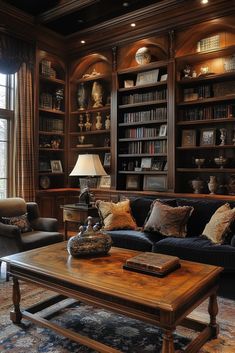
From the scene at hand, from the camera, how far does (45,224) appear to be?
4105 millimetres

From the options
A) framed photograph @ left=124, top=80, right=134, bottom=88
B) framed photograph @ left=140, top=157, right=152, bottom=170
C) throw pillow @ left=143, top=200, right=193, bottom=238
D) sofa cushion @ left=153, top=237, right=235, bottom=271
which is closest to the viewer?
sofa cushion @ left=153, top=237, right=235, bottom=271

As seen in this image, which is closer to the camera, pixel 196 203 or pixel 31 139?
pixel 196 203

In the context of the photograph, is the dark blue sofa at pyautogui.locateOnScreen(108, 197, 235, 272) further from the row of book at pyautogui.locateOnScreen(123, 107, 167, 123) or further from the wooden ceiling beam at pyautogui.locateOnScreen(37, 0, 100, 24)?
the wooden ceiling beam at pyautogui.locateOnScreen(37, 0, 100, 24)

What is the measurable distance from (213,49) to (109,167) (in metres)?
2.44

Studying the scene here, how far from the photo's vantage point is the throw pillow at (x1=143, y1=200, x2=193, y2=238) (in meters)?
3.59

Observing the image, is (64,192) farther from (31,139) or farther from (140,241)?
(140,241)

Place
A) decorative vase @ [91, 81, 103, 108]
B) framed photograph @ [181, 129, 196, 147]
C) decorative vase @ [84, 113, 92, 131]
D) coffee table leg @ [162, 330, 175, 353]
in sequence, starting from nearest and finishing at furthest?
coffee table leg @ [162, 330, 175, 353]
framed photograph @ [181, 129, 196, 147]
decorative vase @ [91, 81, 103, 108]
decorative vase @ [84, 113, 92, 131]

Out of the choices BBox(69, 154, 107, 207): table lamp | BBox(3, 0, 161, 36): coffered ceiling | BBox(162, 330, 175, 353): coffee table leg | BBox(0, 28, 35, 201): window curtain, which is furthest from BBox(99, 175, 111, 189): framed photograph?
BBox(162, 330, 175, 353): coffee table leg

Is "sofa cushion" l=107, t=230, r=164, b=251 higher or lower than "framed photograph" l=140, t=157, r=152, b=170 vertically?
lower

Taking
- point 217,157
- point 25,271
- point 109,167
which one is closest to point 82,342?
point 25,271

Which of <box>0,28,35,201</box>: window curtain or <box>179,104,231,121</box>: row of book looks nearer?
<box>179,104,231,121</box>: row of book

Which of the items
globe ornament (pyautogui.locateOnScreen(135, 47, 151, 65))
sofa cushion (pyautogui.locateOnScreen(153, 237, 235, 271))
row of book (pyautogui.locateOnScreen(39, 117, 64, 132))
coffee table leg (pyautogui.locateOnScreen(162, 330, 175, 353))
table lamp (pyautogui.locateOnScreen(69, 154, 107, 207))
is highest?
globe ornament (pyautogui.locateOnScreen(135, 47, 151, 65))

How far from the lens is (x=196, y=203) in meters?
3.80

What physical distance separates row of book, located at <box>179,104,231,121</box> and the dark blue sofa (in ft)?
4.35
